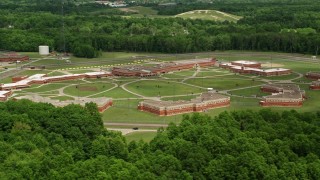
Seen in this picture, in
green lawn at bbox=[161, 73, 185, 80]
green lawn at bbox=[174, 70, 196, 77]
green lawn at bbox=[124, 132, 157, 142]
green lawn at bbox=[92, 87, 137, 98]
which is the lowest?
green lawn at bbox=[124, 132, 157, 142]

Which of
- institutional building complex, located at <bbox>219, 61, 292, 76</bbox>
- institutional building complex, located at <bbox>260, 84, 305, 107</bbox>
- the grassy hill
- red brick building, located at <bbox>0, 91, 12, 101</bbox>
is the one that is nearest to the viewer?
institutional building complex, located at <bbox>260, 84, 305, 107</bbox>

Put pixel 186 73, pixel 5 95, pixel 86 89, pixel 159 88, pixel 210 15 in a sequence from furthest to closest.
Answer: pixel 210 15 → pixel 186 73 → pixel 159 88 → pixel 86 89 → pixel 5 95

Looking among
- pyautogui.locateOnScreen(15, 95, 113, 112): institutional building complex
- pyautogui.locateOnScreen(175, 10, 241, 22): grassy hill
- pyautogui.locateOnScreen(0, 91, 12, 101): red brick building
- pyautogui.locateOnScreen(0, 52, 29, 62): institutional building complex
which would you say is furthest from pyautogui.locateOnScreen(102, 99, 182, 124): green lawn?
pyautogui.locateOnScreen(175, 10, 241, 22): grassy hill

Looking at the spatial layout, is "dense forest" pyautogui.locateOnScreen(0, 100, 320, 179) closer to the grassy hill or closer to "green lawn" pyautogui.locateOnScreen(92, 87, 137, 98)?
"green lawn" pyautogui.locateOnScreen(92, 87, 137, 98)

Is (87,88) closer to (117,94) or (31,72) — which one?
(117,94)

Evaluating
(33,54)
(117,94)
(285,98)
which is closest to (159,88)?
(117,94)

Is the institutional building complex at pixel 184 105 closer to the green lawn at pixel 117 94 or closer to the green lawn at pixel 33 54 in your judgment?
the green lawn at pixel 117 94
